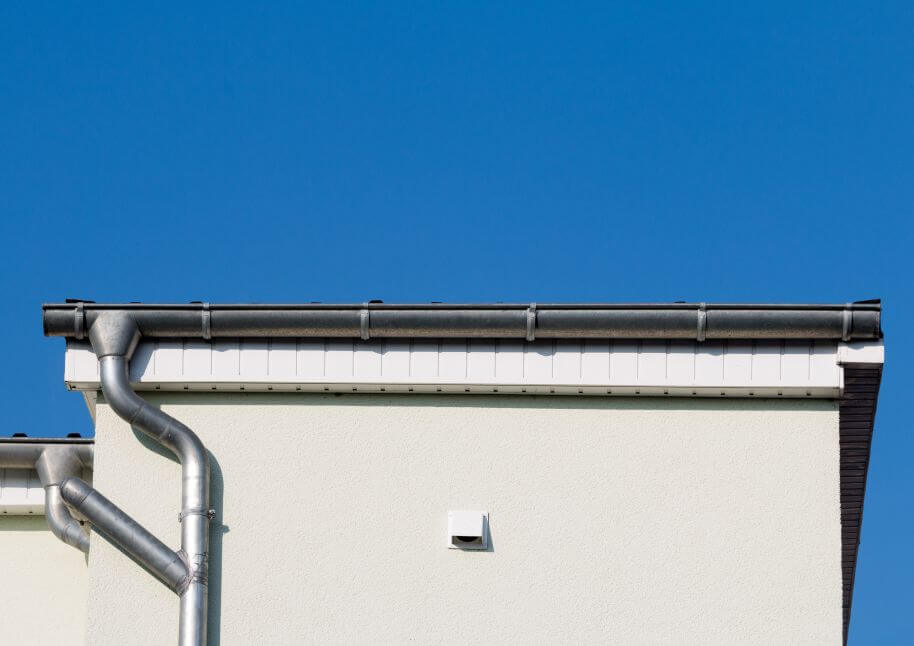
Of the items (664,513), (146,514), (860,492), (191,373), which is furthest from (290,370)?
(860,492)

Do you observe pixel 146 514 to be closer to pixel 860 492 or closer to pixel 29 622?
pixel 29 622

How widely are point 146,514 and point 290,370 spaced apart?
1.16 m

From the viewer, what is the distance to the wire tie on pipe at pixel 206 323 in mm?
9648

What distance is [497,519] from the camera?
31.1 feet

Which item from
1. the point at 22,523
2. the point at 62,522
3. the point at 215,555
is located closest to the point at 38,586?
the point at 22,523

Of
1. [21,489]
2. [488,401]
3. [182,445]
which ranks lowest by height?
[21,489]

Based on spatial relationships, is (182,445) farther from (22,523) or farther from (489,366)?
(22,523)

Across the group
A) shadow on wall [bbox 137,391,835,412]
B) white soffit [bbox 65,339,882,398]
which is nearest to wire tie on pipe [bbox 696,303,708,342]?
white soffit [bbox 65,339,882,398]

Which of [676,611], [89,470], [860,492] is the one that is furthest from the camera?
[860,492]

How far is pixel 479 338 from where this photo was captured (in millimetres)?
9711

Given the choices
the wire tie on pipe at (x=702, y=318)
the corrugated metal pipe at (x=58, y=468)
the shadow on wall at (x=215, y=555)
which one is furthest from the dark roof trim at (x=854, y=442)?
the corrugated metal pipe at (x=58, y=468)

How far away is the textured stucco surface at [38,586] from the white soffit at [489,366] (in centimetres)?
181

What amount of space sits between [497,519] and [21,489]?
3403 millimetres

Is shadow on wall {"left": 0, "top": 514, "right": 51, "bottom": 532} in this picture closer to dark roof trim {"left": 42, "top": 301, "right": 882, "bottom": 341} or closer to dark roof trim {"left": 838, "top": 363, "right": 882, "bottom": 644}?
dark roof trim {"left": 42, "top": 301, "right": 882, "bottom": 341}
